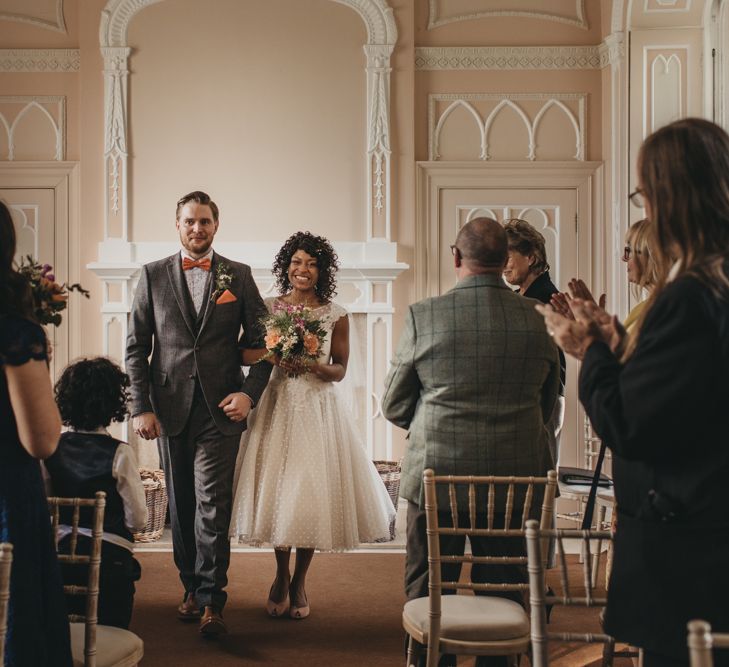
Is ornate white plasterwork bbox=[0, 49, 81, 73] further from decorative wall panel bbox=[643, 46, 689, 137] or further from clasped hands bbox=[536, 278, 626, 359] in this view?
clasped hands bbox=[536, 278, 626, 359]

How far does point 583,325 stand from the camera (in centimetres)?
187

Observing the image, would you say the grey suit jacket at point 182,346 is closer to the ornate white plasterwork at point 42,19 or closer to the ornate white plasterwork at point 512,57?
the ornate white plasterwork at point 512,57

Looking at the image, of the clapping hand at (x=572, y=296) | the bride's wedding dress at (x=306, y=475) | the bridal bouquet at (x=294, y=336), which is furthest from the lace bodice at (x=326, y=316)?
the clapping hand at (x=572, y=296)

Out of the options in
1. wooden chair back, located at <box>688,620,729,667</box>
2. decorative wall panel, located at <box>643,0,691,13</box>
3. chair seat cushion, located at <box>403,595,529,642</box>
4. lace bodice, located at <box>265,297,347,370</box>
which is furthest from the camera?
decorative wall panel, located at <box>643,0,691,13</box>

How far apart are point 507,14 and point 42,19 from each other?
11.5 feet

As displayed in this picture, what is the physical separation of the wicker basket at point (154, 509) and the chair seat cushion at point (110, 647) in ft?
10.9

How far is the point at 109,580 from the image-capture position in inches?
122

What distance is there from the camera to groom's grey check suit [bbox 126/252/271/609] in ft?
13.8

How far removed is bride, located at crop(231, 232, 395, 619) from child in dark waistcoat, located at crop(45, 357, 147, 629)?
1039mm

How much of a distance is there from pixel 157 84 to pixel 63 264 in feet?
4.97

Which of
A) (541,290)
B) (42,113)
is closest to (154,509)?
(541,290)

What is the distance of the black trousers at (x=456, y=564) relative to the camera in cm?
311

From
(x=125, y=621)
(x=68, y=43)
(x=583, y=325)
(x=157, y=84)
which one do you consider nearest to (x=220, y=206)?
(x=157, y=84)

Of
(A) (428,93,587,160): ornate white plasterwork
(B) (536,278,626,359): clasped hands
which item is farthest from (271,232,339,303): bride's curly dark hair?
(B) (536,278,626,359): clasped hands
